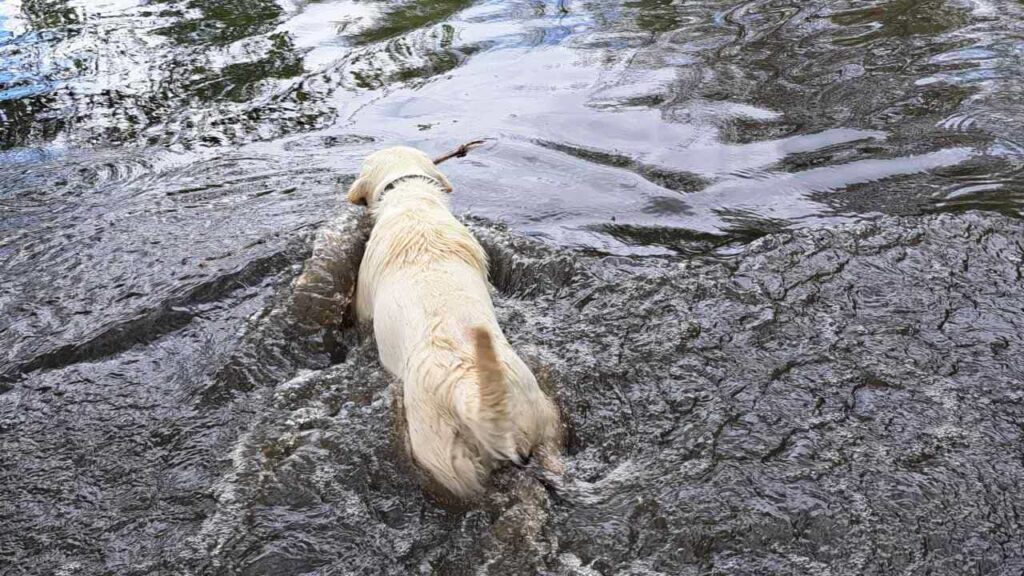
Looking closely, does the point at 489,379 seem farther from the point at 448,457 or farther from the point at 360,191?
Answer: the point at 360,191

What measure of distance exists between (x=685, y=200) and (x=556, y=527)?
380 centimetres

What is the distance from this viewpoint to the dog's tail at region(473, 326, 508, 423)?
9.86 feet

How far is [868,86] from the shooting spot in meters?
8.26

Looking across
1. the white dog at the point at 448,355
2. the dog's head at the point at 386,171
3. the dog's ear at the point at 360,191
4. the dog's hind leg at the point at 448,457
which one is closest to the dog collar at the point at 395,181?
the dog's head at the point at 386,171

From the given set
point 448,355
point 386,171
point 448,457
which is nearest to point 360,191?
point 386,171

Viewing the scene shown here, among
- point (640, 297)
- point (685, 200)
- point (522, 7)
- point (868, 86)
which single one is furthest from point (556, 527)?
point (522, 7)

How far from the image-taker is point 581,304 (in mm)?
5086

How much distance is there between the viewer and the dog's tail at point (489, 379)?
3006mm

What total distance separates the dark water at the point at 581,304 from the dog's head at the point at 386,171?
0.85ft

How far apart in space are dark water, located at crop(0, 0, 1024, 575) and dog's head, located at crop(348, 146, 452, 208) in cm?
26

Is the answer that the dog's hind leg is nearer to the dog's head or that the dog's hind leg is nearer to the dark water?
the dark water

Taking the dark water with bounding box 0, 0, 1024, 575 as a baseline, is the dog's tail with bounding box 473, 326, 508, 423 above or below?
above

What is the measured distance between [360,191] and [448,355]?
8.68ft

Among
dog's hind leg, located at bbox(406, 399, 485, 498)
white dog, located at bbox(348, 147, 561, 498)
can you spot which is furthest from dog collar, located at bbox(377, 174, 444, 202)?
dog's hind leg, located at bbox(406, 399, 485, 498)
